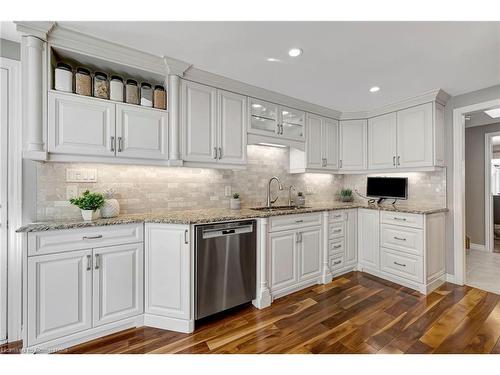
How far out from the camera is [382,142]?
3551 millimetres

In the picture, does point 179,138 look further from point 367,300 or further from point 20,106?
point 367,300

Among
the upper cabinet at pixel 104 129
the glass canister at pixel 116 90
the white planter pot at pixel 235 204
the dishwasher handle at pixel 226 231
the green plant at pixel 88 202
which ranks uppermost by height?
the glass canister at pixel 116 90

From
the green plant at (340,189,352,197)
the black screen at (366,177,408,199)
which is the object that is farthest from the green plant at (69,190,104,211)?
the black screen at (366,177,408,199)

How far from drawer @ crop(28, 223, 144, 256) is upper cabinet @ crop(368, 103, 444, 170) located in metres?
3.30

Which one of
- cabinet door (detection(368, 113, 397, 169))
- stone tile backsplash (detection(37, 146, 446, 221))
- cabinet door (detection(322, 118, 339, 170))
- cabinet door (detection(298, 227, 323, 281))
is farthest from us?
cabinet door (detection(322, 118, 339, 170))

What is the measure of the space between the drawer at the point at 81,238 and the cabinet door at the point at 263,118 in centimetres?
168

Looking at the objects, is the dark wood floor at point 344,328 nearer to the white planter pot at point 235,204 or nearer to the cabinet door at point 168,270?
the cabinet door at point 168,270

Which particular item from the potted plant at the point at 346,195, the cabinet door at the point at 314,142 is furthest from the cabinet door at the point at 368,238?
the cabinet door at the point at 314,142

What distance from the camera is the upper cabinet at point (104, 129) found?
191 cm

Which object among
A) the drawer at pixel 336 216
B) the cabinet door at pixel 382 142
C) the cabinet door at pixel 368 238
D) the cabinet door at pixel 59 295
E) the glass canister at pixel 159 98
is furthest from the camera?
the cabinet door at pixel 382 142

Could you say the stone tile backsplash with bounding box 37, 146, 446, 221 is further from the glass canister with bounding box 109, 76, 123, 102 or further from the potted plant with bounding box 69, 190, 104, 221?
the glass canister with bounding box 109, 76, 123, 102

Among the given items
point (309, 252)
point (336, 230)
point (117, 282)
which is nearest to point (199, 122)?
point (117, 282)

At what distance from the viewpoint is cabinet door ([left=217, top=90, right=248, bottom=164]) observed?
268 cm

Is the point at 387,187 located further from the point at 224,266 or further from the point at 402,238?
the point at 224,266
